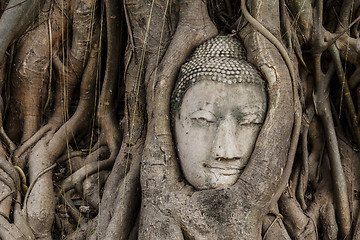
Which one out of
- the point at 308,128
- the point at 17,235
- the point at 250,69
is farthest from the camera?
the point at 308,128

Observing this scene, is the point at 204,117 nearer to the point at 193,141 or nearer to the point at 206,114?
the point at 206,114

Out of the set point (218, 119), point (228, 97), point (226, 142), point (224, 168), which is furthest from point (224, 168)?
point (228, 97)

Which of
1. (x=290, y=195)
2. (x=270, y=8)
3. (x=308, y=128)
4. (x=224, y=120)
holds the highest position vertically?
(x=270, y=8)

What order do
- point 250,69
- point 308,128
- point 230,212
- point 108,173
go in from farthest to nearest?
point 108,173 < point 308,128 < point 250,69 < point 230,212

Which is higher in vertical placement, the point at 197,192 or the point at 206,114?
the point at 206,114

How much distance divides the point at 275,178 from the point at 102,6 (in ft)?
5.51

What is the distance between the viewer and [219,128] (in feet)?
7.98

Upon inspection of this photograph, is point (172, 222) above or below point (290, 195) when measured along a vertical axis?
above

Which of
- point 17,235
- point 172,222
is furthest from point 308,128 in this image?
point 17,235

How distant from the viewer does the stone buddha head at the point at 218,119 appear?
2436 millimetres

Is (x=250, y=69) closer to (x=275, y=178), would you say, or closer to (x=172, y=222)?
(x=275, y=178)

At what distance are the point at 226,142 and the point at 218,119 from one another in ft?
0.46

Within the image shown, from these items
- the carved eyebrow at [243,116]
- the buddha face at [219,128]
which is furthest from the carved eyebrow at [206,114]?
the carved eyebrow at [243,116]

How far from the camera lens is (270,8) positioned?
266 centimetres
